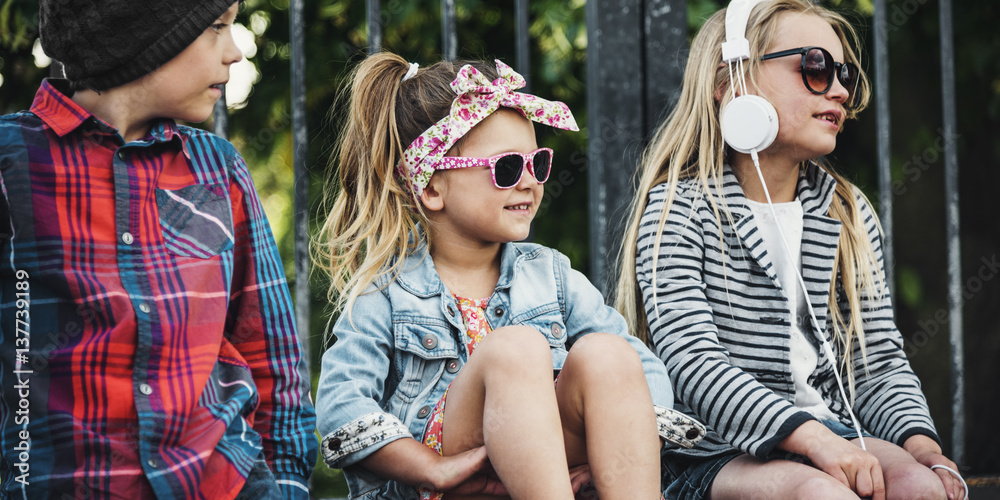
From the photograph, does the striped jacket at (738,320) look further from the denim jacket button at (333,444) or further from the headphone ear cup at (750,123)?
the denim jacket button at (333,444)

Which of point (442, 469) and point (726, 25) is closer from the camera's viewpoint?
point (442, 469)

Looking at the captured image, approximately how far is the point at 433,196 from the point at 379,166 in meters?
0.14

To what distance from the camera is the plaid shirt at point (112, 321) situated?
1352 millimetres

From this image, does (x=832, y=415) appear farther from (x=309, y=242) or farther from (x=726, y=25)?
(x=309, y=242)

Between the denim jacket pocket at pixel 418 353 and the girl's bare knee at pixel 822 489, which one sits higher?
the denim jacket pocket at pixel 418 353

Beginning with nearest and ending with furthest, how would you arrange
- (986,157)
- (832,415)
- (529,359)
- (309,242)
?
(529,359), (832,415), (309,242), (986,157)

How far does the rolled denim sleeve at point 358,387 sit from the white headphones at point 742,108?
2.79 ft

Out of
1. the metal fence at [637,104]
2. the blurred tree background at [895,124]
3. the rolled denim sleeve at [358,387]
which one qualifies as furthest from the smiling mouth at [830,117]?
the blurred tree background at [895,124]

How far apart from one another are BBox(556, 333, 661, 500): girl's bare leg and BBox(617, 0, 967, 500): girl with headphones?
0.36m

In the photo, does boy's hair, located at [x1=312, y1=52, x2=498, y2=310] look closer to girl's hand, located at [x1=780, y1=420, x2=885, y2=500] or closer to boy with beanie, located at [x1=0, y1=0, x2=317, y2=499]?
boy with beanie, located at [x1=0, y1=0, x2=317, y2=499]

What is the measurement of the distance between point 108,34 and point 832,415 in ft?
5.39

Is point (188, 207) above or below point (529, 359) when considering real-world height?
above

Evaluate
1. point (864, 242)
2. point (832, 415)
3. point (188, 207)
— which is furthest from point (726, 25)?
point (188, 207)

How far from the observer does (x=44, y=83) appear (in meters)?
1.46
